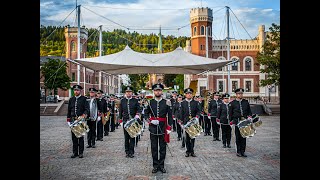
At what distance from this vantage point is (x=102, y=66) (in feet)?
53.0

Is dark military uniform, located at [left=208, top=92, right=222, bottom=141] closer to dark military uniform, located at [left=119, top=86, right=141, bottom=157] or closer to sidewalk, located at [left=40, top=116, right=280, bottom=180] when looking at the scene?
sidewalk, located at [left=40, top=116, right=280, bottom=180]

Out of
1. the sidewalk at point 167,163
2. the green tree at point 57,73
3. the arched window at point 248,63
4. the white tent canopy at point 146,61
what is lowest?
the sidewalk at point 167,163

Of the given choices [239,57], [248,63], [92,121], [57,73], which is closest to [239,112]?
[92,121]

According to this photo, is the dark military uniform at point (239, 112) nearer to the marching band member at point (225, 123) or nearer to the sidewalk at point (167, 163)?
the sidewalk at point (167, 163)

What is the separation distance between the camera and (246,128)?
1099cm

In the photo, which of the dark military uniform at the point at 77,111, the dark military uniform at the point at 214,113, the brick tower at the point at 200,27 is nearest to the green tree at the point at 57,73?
the brick tower at the point at 200,27

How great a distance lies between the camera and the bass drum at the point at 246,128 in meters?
11.0

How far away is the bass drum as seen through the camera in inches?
431

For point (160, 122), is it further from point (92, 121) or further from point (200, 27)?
point (200, 27)

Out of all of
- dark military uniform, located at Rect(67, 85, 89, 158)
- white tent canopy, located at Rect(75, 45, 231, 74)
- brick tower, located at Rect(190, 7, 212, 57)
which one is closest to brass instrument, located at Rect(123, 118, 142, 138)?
dark military uniform, located at Rect(67, 85, 89, 158)
